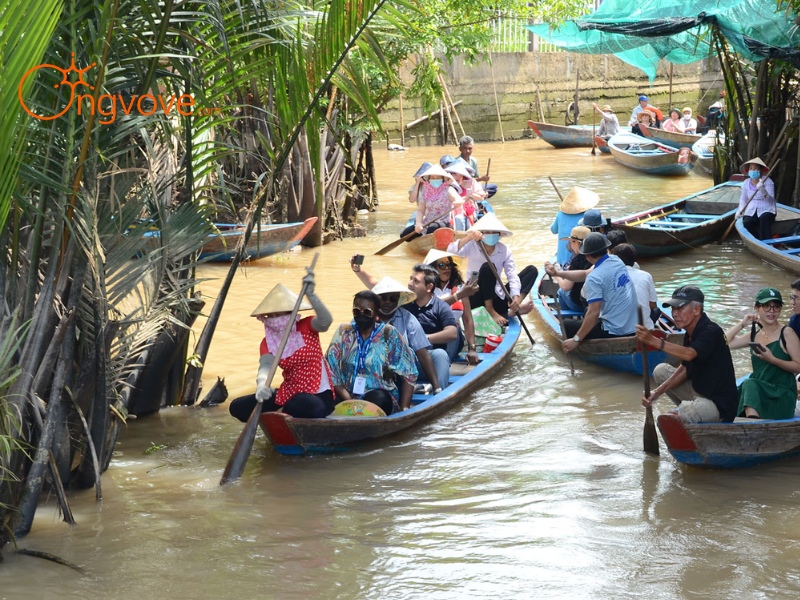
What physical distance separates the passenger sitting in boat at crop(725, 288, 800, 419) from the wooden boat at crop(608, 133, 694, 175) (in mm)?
15335

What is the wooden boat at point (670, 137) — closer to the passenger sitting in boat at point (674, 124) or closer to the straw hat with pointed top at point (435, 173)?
the passenger sitting in boat at point (674, 124)

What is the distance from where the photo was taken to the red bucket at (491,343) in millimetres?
8750

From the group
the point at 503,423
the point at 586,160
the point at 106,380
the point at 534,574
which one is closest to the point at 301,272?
the point at 503,423

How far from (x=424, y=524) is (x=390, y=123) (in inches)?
851

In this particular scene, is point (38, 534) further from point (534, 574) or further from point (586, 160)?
point (586, 160)

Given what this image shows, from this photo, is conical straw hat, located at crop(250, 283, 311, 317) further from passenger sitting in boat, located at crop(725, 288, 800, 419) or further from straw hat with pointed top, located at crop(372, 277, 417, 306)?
passenger sitting in boat, located at crop(725, 288, 800, 419)

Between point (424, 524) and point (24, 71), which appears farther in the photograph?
point (424, 524)

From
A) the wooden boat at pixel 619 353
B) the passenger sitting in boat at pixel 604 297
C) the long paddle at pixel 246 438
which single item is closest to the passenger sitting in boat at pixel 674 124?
the wooden boat at pixel 619 353

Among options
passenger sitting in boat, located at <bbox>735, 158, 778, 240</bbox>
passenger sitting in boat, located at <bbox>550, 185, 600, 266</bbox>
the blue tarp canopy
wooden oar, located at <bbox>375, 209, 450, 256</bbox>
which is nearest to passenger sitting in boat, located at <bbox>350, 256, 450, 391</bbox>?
passenger sitting in boat, located at <bbox>550, 185, 600, 266</bbox>

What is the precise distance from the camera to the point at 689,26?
1460cm

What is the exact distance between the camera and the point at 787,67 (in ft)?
49.9

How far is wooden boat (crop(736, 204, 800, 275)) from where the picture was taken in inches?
478

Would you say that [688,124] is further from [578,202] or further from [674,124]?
[578,202]

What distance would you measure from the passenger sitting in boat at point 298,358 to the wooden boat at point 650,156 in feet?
53.2
